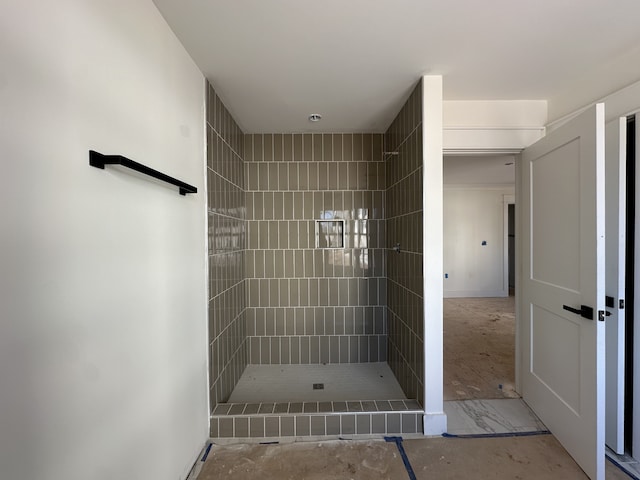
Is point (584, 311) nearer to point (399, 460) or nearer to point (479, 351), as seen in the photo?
point (399, 460)

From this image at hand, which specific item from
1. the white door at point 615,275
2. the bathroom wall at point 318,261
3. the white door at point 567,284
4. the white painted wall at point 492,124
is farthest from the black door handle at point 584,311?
the bathroom wall at point 318,261

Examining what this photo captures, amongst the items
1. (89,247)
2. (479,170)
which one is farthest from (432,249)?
(479,170)

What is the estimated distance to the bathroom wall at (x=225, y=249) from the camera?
183 cm

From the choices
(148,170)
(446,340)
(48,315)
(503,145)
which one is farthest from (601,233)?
(446,340)

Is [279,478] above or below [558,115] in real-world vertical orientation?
below

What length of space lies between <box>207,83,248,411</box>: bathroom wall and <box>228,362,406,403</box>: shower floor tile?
0.46ft

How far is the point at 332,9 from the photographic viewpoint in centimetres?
121

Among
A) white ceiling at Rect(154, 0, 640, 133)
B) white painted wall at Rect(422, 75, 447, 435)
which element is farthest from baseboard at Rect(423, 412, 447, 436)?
white ceiling at Rect(154, 0, 640, 133)

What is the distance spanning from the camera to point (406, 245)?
213cm

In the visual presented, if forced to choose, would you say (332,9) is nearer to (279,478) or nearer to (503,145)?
(503,145)

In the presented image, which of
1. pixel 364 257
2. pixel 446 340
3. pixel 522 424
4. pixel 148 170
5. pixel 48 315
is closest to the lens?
pixel 48 315

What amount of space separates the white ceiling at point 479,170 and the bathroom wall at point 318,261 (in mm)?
1396

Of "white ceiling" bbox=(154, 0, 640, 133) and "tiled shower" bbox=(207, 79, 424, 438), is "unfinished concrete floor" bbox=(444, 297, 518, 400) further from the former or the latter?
"white ceiling" bbox=(154, 0, 640, 133)

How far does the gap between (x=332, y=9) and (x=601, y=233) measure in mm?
1624
